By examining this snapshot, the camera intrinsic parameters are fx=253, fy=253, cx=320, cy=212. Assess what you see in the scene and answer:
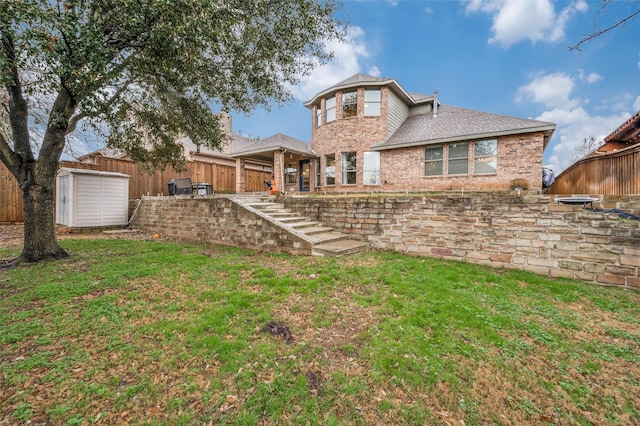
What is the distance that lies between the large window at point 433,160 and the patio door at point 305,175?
249 inches

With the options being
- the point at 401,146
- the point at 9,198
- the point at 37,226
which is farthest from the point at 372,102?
the point at 9,198

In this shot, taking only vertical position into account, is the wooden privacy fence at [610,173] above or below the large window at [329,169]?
below

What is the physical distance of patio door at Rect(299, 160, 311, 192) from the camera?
48.6ft

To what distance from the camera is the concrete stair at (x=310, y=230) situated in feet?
21.0

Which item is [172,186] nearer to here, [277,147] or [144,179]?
[144,179]

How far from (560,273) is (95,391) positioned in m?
7.38

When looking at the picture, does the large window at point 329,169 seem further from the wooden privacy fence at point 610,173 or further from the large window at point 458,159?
the wooden privacy fence at point 610,173

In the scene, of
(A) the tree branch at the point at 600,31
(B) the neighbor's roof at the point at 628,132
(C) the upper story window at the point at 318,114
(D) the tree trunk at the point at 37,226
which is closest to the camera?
(A) the tree branch at the point at 600,31

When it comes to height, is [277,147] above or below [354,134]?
below

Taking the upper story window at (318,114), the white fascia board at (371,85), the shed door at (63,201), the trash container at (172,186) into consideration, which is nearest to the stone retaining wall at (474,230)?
the trash container at (172,186)

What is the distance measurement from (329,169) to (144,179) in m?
9.09

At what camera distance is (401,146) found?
1162 centimetres

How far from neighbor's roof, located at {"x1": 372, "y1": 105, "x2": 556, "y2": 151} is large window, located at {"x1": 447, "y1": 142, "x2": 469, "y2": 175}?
0.41 metres

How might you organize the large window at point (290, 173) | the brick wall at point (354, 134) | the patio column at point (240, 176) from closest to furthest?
the brick wall at point (354, 134)
the patio column at point (240, 176)
the large window at point (290, 173)
